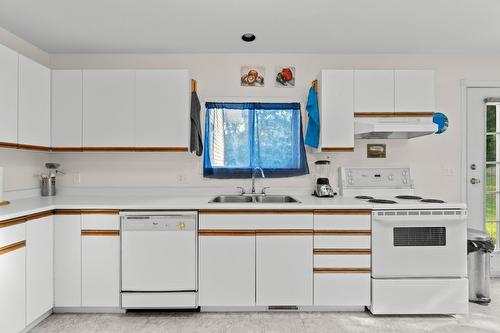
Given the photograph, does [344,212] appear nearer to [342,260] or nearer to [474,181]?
[342,260]

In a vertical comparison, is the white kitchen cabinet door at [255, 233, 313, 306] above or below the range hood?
below

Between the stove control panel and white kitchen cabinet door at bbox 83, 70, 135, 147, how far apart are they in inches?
84.0

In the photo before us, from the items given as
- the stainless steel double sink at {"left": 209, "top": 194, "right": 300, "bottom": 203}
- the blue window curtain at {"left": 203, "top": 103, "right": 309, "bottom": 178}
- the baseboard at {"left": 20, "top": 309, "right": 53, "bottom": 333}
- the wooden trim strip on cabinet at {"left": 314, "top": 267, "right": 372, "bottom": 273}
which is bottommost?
the baseboard at {"left": 20, "top": 309, "right": 53, "bottom": 333}

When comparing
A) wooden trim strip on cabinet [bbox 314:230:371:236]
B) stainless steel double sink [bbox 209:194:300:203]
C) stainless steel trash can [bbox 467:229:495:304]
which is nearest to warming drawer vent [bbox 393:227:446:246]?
wooden trim strip on cabinet [bbox 314:230:371:236]

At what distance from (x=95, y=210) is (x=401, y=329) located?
2569mm

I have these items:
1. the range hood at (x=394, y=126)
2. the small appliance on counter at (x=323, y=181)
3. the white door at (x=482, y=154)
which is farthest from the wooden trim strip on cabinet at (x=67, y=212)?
the white door at (x=482, y=154)

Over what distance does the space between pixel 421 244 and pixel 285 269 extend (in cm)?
112

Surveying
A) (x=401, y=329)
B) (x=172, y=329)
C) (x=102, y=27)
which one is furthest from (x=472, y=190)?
(x=102, y=27)

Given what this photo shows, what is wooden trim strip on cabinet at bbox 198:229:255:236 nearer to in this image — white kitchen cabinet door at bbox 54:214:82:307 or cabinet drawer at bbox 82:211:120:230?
cabinet drawer at bbox 82:211:120:230

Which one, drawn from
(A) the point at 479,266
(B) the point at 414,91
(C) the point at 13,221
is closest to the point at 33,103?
(C) the point at 13,221

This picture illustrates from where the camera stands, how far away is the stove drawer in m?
2.54

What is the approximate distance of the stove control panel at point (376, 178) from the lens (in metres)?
3.16

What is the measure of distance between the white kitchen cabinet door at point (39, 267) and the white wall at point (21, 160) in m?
0.70

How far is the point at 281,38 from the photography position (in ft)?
9.52
